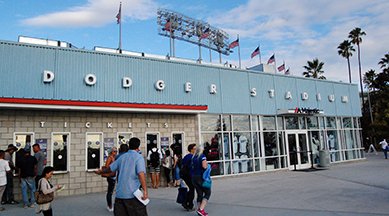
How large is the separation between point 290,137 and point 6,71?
14.8m

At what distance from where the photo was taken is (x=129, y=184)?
4.64 metres

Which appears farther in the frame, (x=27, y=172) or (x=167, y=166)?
(x=167, y=166)

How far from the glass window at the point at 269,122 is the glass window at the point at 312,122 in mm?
3264

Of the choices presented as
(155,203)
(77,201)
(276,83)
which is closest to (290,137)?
(276,83)

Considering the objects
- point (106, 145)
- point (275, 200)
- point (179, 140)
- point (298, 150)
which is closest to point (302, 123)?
point (298, 150)

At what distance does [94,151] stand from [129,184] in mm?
7292

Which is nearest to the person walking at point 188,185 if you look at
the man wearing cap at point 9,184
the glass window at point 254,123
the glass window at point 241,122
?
the man wearing cap at point 9,184

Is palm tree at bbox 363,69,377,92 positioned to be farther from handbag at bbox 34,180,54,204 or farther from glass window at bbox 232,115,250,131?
handbag at bbox 34,180,54,204

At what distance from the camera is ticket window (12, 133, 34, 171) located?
995cm

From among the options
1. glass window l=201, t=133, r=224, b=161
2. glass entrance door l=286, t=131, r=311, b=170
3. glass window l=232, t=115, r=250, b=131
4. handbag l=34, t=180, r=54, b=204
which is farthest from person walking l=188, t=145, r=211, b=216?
glass entrance door l=286, t=131, r=311, b=170

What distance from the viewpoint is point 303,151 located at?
1694 centimetres

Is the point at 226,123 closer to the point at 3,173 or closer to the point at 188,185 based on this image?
the point at 188,185

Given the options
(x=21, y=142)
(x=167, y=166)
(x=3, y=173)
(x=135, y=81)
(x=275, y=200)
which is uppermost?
(x=135, y=81)

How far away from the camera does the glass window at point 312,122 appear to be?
1826 centimetres
